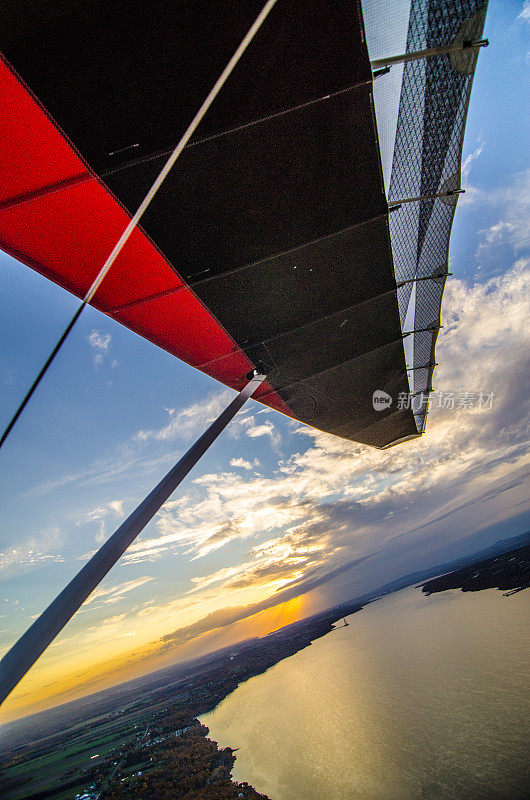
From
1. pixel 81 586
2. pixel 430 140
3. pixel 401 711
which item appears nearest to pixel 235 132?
pixel 430 140

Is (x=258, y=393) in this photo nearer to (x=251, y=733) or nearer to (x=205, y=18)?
(x=205, y=18)

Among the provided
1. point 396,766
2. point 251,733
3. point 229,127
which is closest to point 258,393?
point 229,127

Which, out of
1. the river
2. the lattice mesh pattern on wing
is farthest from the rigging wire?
the river

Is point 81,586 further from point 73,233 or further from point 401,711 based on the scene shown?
point 401,711

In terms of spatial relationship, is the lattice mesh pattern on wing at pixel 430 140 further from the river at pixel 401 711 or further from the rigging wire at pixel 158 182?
the river at pixel 401 711

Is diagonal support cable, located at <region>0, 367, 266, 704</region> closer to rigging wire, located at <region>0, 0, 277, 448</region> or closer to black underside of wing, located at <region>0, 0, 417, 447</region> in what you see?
rigging wire, located at <region>0, 0, 277, 448</region>
